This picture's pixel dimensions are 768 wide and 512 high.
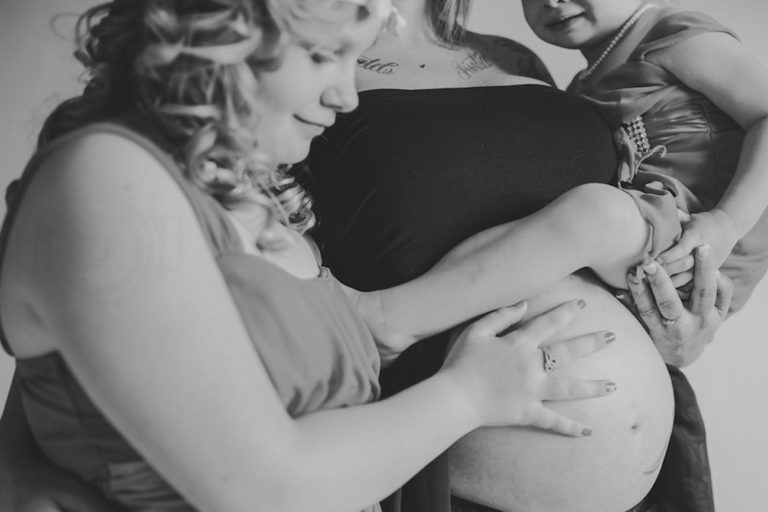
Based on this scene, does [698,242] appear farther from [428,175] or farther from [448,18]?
[448,18]

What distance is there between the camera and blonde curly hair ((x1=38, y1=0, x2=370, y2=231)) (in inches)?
27.9

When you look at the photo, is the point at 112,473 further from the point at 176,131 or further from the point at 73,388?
the point at 176,131

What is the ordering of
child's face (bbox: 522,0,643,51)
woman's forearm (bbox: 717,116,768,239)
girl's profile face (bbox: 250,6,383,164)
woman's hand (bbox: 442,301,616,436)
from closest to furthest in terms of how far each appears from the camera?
Result: girl's profile face (bbox: 250,6,383,164), woman's hand (bbox: 442,301,616,436), woman's forearm (bbox: 717,116,768,239), child's face (bbox: 522,0,643,51)

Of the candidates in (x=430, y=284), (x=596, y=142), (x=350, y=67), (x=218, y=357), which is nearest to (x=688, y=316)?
(x=596, y=142)

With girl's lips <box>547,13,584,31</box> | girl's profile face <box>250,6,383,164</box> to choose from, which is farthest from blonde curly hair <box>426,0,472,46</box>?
girl's profile face <box>250,6,383,164</box>

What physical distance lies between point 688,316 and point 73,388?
77cm

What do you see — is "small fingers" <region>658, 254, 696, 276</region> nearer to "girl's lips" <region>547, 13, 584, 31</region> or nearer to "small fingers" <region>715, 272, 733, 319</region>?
"small fingers" <region>715, 272, 733, 319</region>

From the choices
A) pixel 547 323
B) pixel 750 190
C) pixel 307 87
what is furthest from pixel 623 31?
pixel 307 87

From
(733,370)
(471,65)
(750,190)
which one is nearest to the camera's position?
(750,190)

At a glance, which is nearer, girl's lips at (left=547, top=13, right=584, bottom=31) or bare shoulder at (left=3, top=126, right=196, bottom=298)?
bare shoulder at (left=3, top=126, right=196, bottom=298)

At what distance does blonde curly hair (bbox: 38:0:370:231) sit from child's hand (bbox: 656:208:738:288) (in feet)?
1.71

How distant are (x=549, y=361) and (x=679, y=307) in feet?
0.83

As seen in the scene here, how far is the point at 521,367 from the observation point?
36.0 inches

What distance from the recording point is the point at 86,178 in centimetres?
62
